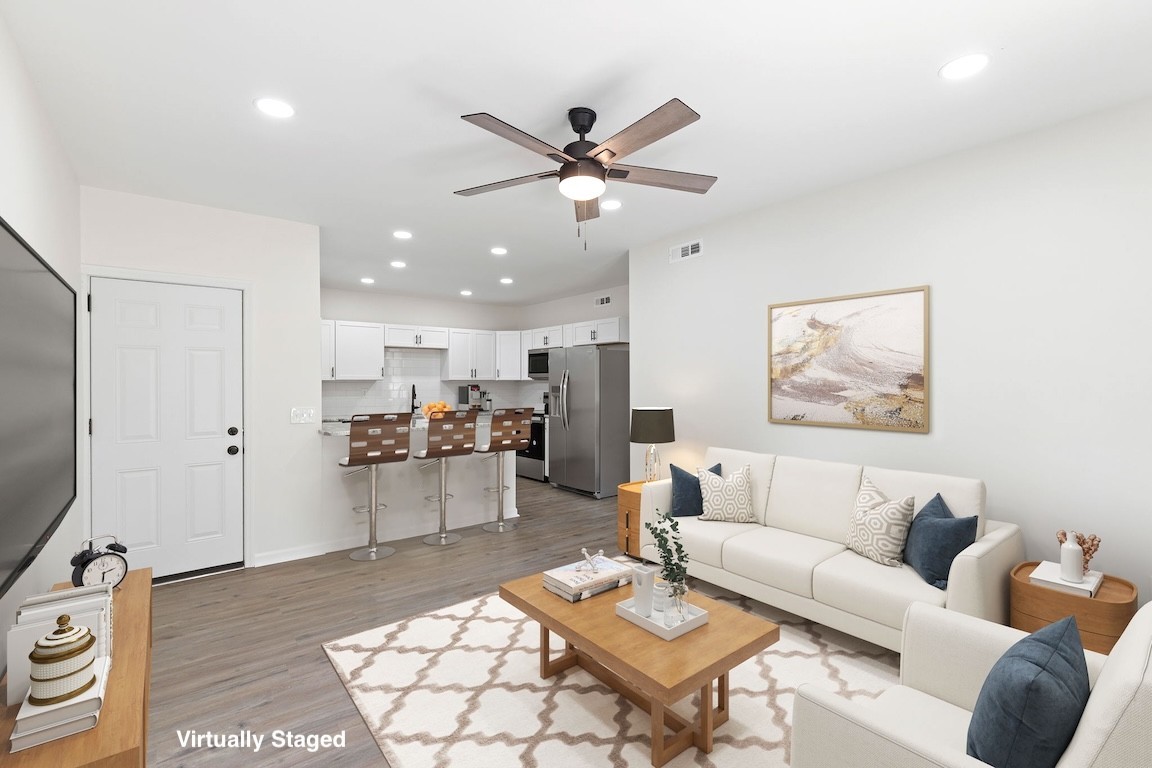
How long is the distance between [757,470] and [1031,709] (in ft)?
8.59

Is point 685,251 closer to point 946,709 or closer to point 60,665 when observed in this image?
point 946,709

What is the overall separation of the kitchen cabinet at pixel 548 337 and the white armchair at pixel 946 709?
6.08 meters

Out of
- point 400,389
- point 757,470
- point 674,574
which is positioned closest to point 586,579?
point 674,574

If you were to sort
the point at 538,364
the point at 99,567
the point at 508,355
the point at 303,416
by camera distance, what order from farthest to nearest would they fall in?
the point at 508,355 < the point at 538,364 < the point at 303,416 < the point at 99,567

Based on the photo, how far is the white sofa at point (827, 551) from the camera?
248 centimetres

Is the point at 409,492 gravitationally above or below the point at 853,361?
below

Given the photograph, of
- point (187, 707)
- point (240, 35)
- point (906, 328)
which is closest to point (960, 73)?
point (906, 328)

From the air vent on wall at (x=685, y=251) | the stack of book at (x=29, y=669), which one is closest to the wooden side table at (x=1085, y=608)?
the air vent on wall at (x=685, y=251)

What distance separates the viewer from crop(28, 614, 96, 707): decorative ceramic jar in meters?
1.28

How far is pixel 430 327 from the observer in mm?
7727

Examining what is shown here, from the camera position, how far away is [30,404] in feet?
5.09

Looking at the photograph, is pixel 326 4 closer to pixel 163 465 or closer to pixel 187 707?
pixel 187 707

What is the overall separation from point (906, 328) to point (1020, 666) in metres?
2.55

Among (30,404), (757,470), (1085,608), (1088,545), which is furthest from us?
(757,470)
